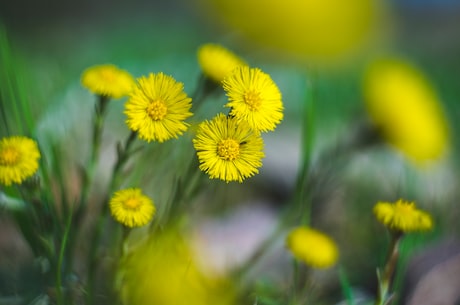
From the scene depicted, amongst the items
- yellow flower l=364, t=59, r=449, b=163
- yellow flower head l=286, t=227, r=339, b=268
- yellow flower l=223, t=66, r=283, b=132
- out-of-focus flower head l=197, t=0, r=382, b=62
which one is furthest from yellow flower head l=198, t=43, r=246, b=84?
out-of-focus flower head l=197, t=0, r=382, b=62

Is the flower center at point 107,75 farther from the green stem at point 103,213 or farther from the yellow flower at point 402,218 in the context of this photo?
the yellow flower at point 402,218

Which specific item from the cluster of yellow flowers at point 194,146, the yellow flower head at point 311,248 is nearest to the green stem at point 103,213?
the cluster of yellow flowers at point 194,146

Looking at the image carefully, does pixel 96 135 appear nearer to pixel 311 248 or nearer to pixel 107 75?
pixel 107 75

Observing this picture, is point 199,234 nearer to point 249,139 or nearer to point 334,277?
point 334,277

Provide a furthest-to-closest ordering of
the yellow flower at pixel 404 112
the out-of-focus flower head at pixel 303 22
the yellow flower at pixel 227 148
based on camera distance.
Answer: the out-of-focus flower head at pixel 303 22 → the yellow flower at pixel 404 112 → the yellow flower at pixel 227 148

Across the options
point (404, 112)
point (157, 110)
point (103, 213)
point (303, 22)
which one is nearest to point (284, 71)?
point (404, 112)

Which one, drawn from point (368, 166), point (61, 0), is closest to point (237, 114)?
point (368, 166)
